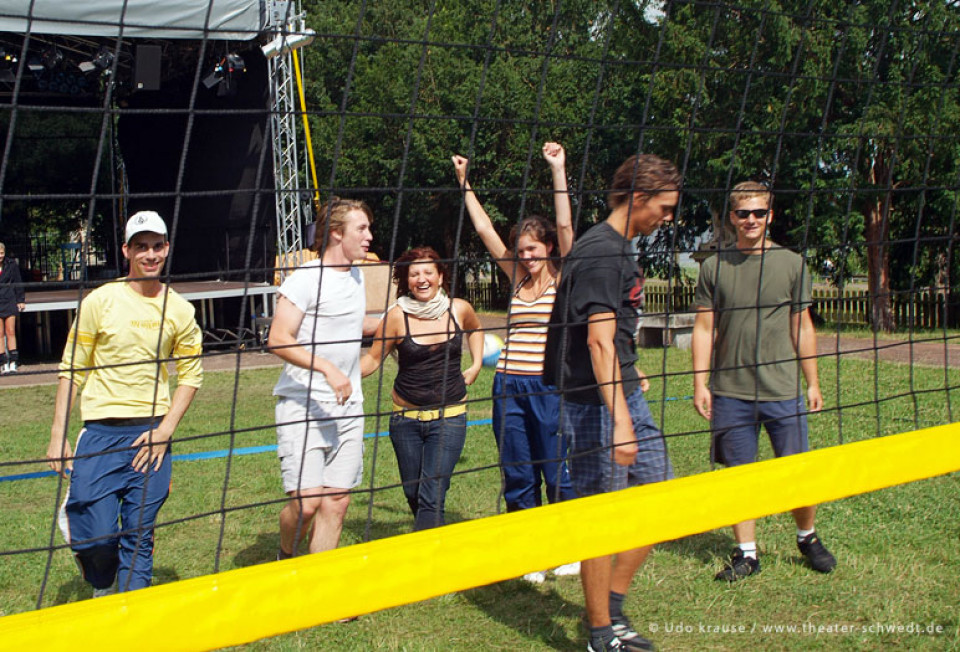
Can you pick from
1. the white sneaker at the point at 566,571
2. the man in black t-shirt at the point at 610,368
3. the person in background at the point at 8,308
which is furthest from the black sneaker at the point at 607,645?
the person in background at the point at 8,308

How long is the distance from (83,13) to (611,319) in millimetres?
9128

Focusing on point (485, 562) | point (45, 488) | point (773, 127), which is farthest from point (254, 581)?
point (773, 127)

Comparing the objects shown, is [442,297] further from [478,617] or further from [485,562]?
Result: [485,562]

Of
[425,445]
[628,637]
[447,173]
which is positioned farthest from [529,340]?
[447,173]

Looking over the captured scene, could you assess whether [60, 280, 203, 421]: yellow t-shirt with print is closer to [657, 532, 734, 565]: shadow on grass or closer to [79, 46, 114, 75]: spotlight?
[657, 532, 734, 565]: shadow on grass

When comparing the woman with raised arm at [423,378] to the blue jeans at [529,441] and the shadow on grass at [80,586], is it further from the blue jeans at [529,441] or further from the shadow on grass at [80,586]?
the shadow on grass at [80,586]

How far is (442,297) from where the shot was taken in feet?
13.1

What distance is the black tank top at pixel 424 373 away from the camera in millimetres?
3912

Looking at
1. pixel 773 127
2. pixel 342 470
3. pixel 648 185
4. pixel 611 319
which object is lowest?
pixel 342 470

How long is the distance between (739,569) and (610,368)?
138 centimetres

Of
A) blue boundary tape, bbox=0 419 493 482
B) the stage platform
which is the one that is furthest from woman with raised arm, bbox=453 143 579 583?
the stage platform

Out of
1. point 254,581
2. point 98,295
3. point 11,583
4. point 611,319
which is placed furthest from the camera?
point 11,583

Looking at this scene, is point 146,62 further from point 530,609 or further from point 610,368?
point 610,368

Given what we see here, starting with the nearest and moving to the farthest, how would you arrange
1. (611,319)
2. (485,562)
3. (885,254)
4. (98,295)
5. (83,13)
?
1. (485,562)
2. (611,319)
3. (98,295)
4. (83,13)
5. (885,254)
